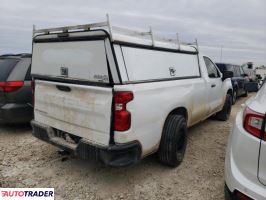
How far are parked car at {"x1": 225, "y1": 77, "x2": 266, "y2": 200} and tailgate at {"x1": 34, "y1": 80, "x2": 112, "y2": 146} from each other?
4.61 feet

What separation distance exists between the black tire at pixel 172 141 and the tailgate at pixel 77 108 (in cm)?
106

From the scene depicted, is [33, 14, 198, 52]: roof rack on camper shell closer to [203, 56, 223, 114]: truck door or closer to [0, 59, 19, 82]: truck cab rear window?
[203, 56, 223, 114]: truck door

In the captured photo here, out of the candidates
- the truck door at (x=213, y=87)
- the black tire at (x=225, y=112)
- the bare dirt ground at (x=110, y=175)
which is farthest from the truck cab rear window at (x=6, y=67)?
the black tire at (x=225, y=112)

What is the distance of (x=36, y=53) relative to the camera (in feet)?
13.5

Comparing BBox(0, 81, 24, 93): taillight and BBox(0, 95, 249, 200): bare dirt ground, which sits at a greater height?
BBox(0, 81, 24, 93): taillight

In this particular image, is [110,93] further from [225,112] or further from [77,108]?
[225,112]

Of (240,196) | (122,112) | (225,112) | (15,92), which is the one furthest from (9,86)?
(225,112)

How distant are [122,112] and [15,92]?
3.13 meters

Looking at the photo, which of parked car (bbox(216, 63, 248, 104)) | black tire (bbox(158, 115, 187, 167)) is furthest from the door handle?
parked car (bbox(216, 63, 248, 104))

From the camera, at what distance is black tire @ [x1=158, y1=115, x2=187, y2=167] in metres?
3.88

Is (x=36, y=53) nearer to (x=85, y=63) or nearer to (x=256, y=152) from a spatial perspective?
(x=85, y=63)

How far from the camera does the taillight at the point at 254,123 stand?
2113mm

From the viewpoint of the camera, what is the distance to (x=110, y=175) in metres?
3.88

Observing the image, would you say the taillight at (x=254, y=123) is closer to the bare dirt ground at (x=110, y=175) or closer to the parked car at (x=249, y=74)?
the bare dirt ground at (x=110, y=175)
